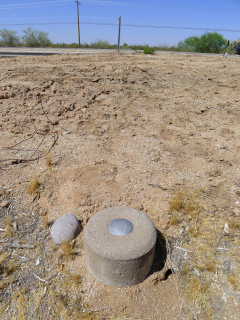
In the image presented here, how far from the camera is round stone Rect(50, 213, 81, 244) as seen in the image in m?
2.64

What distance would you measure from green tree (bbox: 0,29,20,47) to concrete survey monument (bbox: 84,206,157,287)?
28.7 metres

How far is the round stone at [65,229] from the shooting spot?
264cm

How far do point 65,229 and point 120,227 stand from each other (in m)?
0.76

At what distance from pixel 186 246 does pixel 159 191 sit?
2.71 feet

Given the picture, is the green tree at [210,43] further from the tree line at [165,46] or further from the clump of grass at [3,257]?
the clump of grass at [3,257]

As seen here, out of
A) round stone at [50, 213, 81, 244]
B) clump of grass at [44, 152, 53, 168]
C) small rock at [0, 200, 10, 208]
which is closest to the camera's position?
round stone at [50, 213, 81, 244]

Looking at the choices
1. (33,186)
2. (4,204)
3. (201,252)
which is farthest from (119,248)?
(4,204)

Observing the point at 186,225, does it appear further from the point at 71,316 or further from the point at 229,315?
the point at 71,316

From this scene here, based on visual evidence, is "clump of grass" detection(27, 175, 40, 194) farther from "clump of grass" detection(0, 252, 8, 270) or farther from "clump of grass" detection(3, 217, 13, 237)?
"clump of grass" detection(0, 252, 8, 270)

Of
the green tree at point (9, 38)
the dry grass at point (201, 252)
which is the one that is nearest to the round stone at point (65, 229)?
the dry grass at point (201, 252)

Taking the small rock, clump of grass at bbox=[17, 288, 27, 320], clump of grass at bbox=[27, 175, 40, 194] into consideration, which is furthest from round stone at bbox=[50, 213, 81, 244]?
the small rock

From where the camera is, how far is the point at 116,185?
10.7ft

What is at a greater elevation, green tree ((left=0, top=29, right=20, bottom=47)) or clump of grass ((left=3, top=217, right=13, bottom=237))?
green tree ((left=0, top=29, right=20, bottom=47))

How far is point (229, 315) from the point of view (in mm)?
2088
